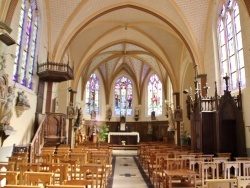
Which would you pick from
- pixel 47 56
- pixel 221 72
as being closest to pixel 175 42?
→ pixel 221 72

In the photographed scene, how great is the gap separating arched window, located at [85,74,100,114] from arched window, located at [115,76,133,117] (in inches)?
93.7

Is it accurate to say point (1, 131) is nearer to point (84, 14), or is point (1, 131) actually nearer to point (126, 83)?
point (84, 14)

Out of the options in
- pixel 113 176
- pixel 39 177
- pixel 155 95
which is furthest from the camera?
pixel 155 95

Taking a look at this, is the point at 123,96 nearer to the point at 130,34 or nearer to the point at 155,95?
the point at 155,95

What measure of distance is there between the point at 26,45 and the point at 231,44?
9.46 m

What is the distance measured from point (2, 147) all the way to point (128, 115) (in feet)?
64.2

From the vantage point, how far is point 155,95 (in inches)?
1043

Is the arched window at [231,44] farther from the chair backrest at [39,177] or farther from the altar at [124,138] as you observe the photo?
the altar at [124,138]

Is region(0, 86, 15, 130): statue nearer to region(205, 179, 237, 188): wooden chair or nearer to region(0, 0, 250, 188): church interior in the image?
region(0, 0, 250, 188): church interior

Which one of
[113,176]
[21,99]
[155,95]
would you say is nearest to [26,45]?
[21,99]

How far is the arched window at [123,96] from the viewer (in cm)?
2775

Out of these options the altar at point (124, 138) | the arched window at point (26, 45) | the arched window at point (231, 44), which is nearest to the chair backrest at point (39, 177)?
the arched window at point (26, 45)

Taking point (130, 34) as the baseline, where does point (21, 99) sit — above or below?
below

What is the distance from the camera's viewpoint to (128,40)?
768 inches
